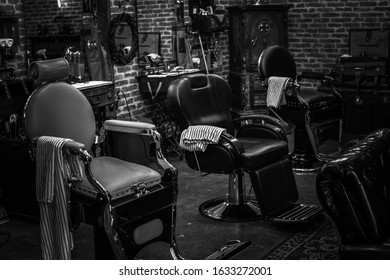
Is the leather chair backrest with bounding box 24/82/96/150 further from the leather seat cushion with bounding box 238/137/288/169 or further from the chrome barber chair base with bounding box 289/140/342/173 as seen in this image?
the chrome barber chair base with bounding box 289/140/342/173

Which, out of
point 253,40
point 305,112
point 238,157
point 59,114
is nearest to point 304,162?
point 305,112

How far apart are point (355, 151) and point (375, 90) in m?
4.11

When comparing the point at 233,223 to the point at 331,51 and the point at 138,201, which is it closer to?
the point at 138,201

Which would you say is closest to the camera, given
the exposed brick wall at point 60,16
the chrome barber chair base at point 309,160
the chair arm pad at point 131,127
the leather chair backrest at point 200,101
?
the chair arm pad at point 131,127

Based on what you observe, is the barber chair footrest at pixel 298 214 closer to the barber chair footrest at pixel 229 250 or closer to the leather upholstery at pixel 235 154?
the leather upholstery at pixel 235 154

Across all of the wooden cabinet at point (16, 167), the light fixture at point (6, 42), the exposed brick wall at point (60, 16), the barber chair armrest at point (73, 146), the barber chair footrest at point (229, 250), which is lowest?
the barber chair footrest at point (229, 250)

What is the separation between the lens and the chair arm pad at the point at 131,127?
3377 mm

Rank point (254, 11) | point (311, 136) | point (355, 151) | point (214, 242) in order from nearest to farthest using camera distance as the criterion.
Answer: point (355, 151)
point (214, 242)
point (311, 136)
point (254, 11)

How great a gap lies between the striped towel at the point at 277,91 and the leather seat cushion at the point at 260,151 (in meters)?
1.22

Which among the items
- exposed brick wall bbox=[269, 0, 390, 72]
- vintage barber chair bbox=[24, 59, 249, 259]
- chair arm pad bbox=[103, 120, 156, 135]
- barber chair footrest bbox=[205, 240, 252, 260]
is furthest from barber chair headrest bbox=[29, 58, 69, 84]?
exposed brick wall bbox=[269, 0, 390, 72]

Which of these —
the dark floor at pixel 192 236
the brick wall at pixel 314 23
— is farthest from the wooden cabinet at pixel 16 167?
the brick wall at pixel 314 23

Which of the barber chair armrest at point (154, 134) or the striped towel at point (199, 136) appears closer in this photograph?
the barber chair armrest at point (154, 134)

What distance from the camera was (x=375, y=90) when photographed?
646cm
